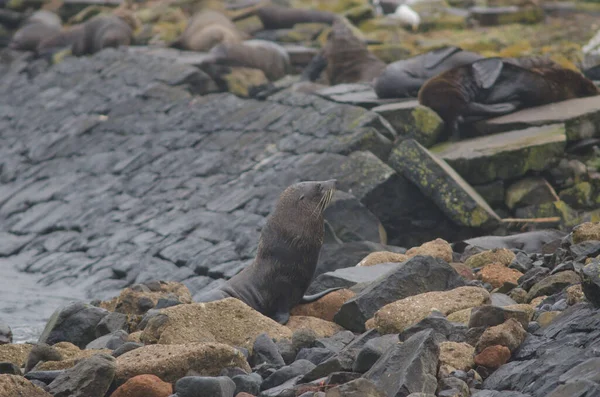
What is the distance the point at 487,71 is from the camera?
1313 cm

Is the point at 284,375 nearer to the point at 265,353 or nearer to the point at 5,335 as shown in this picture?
the point at 265,353

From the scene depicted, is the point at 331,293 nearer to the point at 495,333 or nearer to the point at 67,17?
the point at 495,333

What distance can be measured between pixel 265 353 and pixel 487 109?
7390 mm

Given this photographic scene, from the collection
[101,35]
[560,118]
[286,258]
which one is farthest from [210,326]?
[101,35]

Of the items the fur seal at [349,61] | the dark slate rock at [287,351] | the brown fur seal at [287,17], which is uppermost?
the dark slate rock at [287,351]

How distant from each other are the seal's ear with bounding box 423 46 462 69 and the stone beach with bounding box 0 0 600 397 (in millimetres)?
846

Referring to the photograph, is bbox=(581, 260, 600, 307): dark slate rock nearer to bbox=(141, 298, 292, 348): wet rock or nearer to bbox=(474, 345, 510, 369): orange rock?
bbox=(474, 345, 510, 369): orange rock

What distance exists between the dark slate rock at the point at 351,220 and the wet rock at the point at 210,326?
409 centimetres

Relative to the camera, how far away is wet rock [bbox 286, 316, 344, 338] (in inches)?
279

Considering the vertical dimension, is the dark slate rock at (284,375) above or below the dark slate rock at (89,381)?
below

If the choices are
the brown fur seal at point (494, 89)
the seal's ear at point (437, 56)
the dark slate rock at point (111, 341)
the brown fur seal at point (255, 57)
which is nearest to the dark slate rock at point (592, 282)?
the dark slate rock at point (111, 341)

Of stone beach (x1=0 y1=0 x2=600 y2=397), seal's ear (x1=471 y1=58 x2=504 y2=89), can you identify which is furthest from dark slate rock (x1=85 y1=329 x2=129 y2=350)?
seal's ear (x1=471 y1=58 x2=504 y2=89)

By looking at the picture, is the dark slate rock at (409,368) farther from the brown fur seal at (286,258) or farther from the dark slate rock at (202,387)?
the brown fur seal at (286,258)

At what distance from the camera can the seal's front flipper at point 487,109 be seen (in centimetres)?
1284
